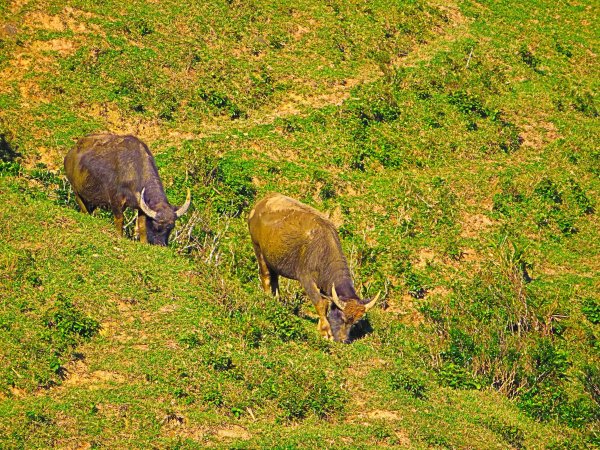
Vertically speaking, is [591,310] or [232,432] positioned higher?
[232,432]

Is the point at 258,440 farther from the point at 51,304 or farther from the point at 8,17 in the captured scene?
the point at 8,17

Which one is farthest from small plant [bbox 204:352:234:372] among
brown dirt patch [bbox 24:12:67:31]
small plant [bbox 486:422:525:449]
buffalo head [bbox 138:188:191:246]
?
brown dirt patch [bbox 24:12:67:31]

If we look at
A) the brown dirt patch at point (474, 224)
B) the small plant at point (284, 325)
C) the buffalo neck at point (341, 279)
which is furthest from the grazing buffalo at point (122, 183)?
the brown dirt patch at point (474, 224)

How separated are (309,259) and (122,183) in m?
4.27

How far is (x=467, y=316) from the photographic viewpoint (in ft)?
62.8

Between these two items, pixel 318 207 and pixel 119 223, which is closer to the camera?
pixel 119 223

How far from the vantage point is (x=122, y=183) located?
723 inches

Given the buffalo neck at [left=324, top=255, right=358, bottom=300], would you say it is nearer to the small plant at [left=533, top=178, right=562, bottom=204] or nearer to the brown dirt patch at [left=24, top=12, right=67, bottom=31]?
the small plant at [left=533, top=178, right=562, bottom=204]

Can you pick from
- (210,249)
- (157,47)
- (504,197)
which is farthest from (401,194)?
(157,47)

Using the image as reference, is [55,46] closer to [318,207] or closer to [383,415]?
[318,207]

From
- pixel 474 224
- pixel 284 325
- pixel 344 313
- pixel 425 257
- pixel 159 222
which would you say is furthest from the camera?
pixel 474 224

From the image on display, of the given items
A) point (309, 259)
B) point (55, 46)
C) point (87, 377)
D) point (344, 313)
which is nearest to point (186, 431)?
point (87, 377)

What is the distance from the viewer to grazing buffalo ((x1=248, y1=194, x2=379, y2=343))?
16016 mm

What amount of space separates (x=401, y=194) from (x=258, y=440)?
1172 cm
